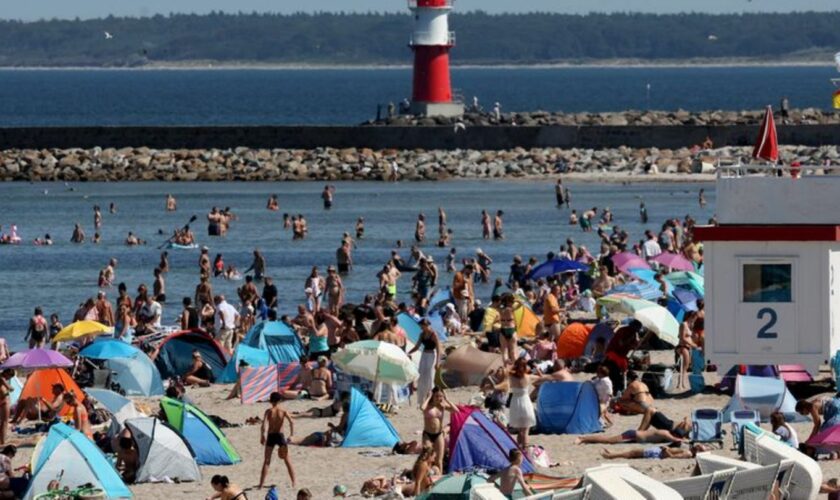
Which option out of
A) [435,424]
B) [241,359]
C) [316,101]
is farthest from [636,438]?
[316,101]

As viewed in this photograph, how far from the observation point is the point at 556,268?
3005 cm

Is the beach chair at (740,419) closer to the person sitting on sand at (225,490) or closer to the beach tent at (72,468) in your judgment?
the person sitting on sand at (225,490)

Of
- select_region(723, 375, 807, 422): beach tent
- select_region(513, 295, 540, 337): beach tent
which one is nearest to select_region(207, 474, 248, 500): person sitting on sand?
select_region(723, 375, 807, 422): beach tent

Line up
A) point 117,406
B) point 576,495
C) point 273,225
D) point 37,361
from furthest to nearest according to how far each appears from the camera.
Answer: point 273,225, point 37,361, point 117,406, point 576,495

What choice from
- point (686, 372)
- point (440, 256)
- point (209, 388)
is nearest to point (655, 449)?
point (686, 372)

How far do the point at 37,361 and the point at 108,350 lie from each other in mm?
1197

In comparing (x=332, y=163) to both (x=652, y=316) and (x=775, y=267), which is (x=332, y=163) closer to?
(x=652, y=316)

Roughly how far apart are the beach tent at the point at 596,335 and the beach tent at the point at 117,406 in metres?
6.21

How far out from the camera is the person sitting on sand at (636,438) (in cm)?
1733

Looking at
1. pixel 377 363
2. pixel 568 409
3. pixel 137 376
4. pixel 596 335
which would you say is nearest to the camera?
pixel 568 409

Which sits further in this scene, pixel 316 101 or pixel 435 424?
pixel 316 101

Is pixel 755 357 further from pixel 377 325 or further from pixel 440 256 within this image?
pixel 440 256

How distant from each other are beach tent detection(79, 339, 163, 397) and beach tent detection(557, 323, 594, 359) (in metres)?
4.75

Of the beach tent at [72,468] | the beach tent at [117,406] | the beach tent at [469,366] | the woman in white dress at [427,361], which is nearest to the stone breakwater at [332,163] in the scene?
the beach tent at [469,366]
